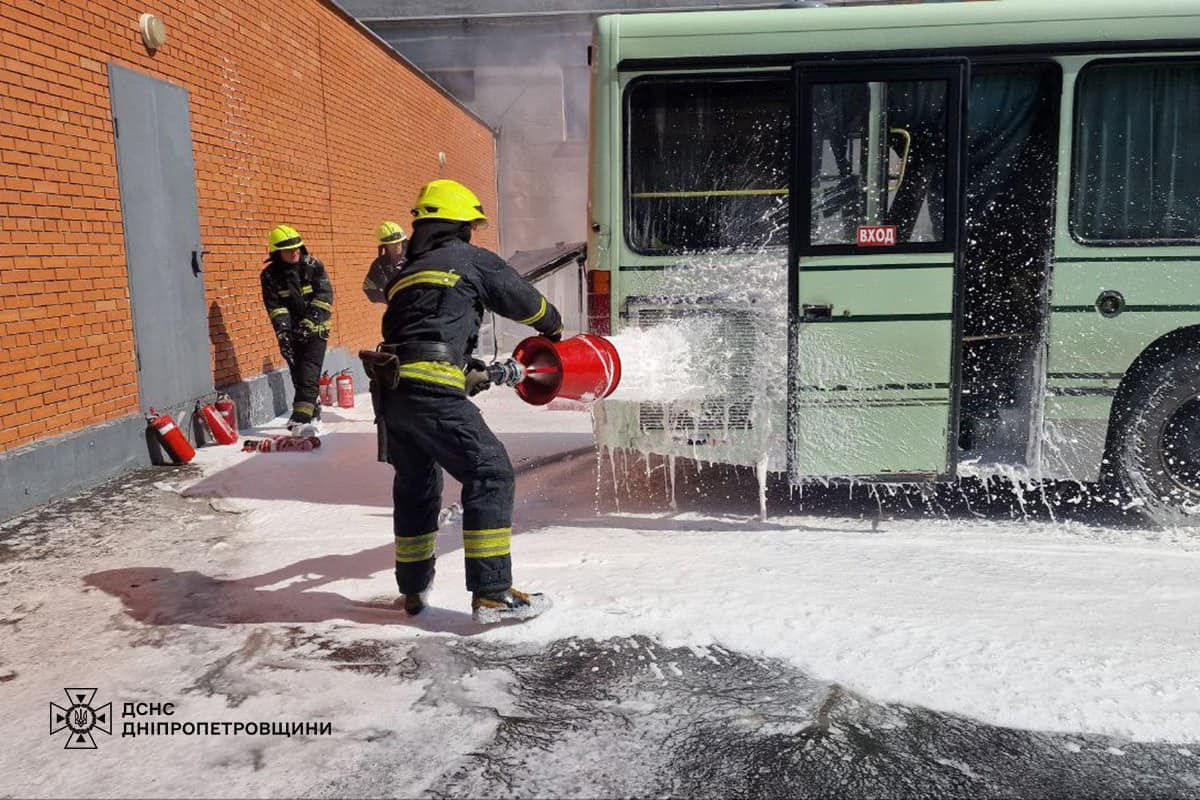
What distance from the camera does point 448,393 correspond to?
12.8 feet

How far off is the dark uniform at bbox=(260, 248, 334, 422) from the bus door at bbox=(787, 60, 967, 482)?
4856mm

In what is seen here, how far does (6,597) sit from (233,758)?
2212 mm

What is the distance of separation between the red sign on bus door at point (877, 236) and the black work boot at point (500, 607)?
2.68 metres

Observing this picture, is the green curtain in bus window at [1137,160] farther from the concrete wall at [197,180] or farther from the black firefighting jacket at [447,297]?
the concrete wall at [197,180]

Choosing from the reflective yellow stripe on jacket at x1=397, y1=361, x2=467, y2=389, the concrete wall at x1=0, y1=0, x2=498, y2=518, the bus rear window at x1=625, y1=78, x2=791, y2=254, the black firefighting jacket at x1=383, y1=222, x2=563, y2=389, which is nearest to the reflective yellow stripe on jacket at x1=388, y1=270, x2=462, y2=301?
the black firefighting jacket at x1=383, y1=222, x2=563, y2=389

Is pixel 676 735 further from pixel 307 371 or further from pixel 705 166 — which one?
pixel 307 371

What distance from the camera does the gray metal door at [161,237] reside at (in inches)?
272

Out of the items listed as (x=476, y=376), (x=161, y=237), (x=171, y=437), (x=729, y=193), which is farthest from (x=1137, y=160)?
(x=161, y=237)

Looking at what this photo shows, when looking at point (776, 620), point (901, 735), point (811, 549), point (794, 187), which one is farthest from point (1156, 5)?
point (901, 735)

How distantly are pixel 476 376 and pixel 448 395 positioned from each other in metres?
0.24

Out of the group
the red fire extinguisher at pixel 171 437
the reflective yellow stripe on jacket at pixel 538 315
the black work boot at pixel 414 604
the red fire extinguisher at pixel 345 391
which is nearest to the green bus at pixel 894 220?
the reflective yellow stripe on jacket at pixel 538 315

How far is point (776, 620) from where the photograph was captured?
393 cm

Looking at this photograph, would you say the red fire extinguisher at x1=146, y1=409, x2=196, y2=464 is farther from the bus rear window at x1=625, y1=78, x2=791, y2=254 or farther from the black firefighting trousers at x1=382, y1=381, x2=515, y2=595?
the bus rear window at x1=625, y1=78, x2=791, y2=254

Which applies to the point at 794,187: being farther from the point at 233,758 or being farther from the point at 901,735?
the point at 233,758
